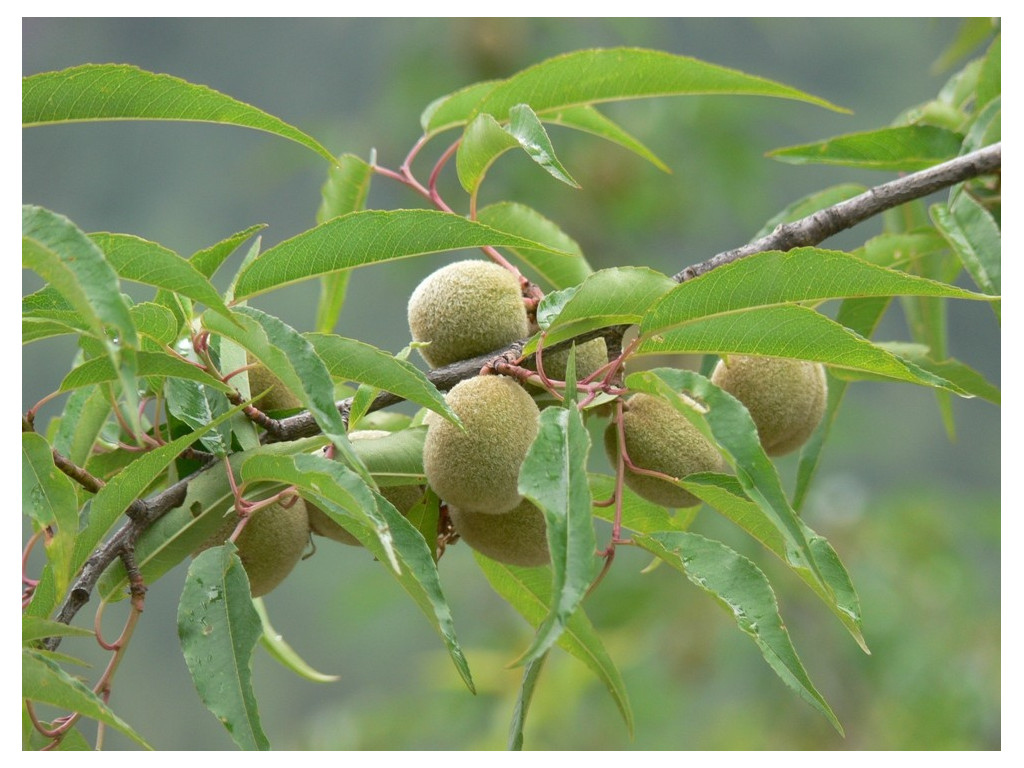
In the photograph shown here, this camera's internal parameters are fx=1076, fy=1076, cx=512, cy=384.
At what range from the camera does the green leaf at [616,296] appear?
2.04 ft

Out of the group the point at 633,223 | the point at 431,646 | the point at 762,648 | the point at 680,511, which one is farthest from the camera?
the point at 431,646

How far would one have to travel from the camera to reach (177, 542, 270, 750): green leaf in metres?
0.61

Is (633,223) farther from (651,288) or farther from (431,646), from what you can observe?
(431,646)

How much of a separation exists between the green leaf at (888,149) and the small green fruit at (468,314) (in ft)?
1.00

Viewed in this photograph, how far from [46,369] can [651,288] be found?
707 cm

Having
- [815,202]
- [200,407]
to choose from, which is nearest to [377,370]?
[200,407]

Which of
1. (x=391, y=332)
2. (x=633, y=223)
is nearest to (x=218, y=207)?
(x=391, y=332)

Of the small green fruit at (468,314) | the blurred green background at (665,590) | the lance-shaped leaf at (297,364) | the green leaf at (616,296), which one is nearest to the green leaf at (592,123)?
the small green fruit at (468,314)

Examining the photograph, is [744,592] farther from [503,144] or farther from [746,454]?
[503,144]

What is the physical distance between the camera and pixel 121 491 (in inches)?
25.5

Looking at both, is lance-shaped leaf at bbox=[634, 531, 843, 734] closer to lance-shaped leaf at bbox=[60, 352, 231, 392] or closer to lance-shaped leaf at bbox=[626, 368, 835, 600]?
lance-shaped leaf at bbox=[626, 368, 835, 600]

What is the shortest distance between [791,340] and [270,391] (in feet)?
1.31

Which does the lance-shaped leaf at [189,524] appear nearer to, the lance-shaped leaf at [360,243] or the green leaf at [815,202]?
the lance-shaped leaf at [360,243]

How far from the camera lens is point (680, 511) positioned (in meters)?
0.90
